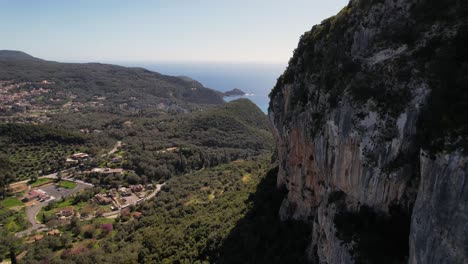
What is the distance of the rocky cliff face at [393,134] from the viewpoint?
35.3ft

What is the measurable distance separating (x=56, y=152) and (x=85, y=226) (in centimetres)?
4821

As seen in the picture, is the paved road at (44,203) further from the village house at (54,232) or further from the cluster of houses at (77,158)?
the cluster of houses at (77,158)

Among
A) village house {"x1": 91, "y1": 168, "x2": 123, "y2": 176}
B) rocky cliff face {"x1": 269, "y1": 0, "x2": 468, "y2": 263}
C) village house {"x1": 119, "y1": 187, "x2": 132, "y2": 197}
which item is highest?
rocky cliff face {"x1": 269, "y1": 0, "x2": 468, "y2": 263}

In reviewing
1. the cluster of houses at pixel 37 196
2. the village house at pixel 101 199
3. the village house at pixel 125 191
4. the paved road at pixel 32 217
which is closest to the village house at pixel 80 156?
the cluster of houses at pixel 37 196

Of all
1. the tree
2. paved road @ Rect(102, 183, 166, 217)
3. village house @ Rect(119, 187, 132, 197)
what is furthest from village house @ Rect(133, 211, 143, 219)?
the tree

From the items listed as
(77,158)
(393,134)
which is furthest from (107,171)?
(393,134)

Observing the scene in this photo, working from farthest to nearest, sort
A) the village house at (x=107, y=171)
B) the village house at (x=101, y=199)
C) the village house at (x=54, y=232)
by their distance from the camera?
1. the village house at (x=107, y=171)
2. the village house at (x=101, y=199)
3. the village house at (x=54, y=232)

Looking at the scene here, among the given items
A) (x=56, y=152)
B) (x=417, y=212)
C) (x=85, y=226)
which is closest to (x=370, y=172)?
(x=417, y=212)

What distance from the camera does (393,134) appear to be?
13.8 metres

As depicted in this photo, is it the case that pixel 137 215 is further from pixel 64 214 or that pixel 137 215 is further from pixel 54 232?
pixel 64 214

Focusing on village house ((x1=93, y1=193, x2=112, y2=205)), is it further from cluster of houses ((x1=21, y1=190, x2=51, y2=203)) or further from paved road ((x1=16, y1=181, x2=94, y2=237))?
cluster of houses ((x1=21, y1=190, x2=51, y2=203))

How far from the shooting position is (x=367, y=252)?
14516mm

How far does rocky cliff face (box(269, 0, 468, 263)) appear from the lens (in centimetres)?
1075

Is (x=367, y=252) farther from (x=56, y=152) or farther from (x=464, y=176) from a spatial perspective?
(x=56, y=152)
